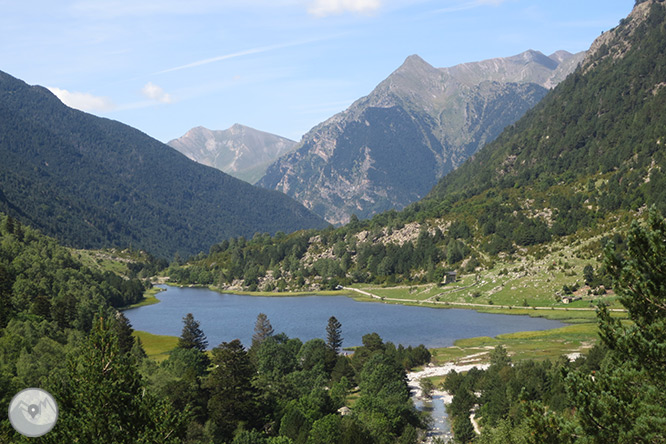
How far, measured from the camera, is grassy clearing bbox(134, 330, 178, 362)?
13095cm

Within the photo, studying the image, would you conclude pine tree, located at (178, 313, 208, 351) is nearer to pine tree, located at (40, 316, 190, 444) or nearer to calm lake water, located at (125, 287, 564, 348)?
calm lake water, located at (125, 287, 564, 348)

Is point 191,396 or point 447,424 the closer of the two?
point 191,396

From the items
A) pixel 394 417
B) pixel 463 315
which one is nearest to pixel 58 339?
pixel 394 417

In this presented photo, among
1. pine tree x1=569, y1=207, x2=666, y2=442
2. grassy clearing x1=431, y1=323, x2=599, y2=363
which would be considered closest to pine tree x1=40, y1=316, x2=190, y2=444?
pine tree x1=569, y1=207, x2=666, y2=442

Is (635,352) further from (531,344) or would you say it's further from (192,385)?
(531,344)

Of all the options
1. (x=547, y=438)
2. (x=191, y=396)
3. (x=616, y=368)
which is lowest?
(x=191, y=396)

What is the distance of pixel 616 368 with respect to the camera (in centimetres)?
2858

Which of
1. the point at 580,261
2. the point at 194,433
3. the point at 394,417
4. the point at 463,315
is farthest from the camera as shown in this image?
the point at 580,261

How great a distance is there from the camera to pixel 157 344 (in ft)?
479

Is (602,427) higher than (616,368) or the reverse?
the reverse

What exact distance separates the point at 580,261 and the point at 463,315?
46956mm

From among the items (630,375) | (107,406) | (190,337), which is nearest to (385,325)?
(190,337)

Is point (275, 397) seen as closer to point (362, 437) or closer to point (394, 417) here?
point (394, 417)

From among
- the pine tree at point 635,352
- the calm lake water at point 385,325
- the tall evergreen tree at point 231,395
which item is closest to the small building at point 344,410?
the tall evergreen tree at point 231,395
